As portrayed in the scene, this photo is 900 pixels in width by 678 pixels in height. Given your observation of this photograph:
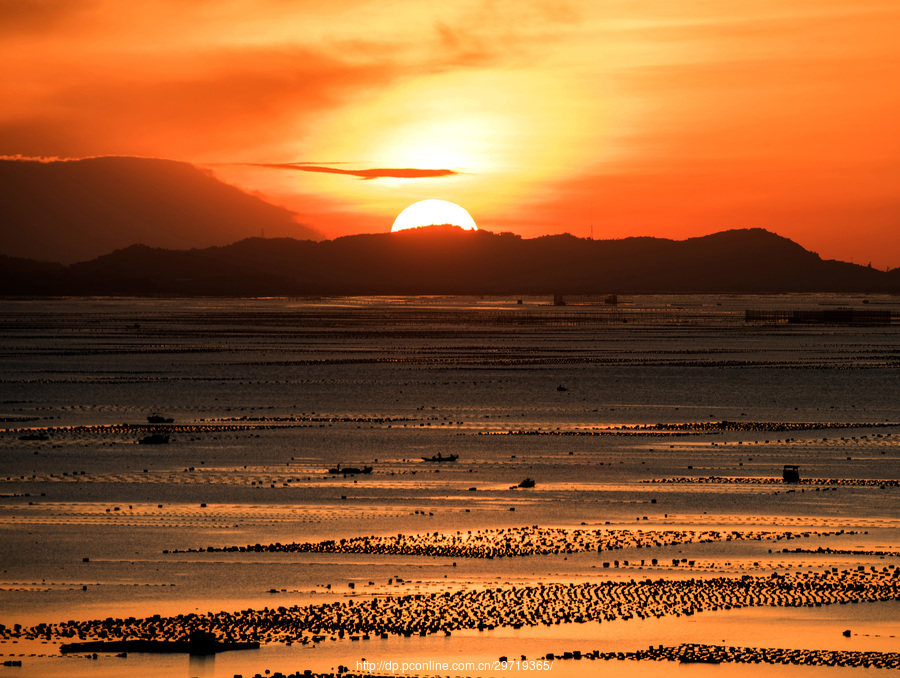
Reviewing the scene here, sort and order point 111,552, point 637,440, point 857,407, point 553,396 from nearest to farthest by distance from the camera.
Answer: point 111,552, point 637,440, point 857,407, point 553,396

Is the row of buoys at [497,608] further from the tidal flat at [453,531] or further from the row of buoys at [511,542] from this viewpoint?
the row of buoys at [511,542]

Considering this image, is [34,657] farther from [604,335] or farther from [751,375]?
[604,335]

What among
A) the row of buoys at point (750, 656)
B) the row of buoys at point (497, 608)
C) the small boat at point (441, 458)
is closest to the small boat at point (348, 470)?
the small boat at point (441, 458)

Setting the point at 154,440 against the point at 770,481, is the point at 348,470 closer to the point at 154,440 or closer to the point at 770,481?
the point at 154,440

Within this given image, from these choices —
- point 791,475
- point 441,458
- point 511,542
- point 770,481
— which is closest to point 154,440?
point 441,458

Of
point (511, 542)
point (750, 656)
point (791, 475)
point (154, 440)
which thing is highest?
point (154, 440)

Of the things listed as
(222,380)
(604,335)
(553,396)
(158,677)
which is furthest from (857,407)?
(604,335)
